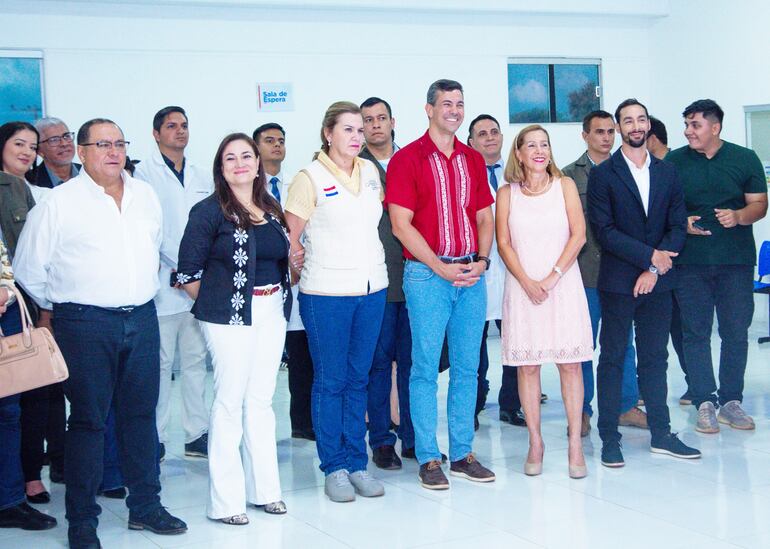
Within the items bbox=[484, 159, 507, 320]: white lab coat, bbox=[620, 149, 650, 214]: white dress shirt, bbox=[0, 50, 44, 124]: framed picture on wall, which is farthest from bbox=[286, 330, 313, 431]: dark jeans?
bbox=[0, 50, 44, 124]: framed picture on wall

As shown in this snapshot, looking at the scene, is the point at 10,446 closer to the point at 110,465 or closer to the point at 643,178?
the point at 110,465

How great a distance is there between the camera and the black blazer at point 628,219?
4777mm

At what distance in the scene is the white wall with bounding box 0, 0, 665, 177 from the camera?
7.98 metres

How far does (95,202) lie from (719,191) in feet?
11.1

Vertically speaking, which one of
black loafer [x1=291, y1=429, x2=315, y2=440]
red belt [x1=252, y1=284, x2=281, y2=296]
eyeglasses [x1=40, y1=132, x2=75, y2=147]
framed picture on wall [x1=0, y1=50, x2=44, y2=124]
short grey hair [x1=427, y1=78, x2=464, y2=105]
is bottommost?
black loafer [x1=291, y1=429, x2=315, y2=440]

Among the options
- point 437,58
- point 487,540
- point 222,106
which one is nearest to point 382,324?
point 487,540

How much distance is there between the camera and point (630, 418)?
5598 millimetres

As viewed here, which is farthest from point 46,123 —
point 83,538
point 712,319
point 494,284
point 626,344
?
point 712,319

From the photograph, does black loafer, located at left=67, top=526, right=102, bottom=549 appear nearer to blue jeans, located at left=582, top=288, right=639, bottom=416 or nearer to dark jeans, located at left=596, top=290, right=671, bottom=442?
dark jeans, located at left=596, top=290, right=671, bottom=442

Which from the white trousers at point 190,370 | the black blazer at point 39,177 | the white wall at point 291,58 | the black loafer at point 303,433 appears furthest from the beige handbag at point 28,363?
the white wall at point 291,58

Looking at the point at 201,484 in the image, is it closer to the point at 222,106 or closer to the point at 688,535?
the point at 688,535

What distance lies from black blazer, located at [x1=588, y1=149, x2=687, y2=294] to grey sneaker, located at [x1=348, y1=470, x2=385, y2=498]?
56.7 inches

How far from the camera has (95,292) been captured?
12.1 ft

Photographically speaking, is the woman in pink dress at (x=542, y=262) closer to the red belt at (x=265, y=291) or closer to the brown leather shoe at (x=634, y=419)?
the brown leather shoe at (x=634, y=419)
